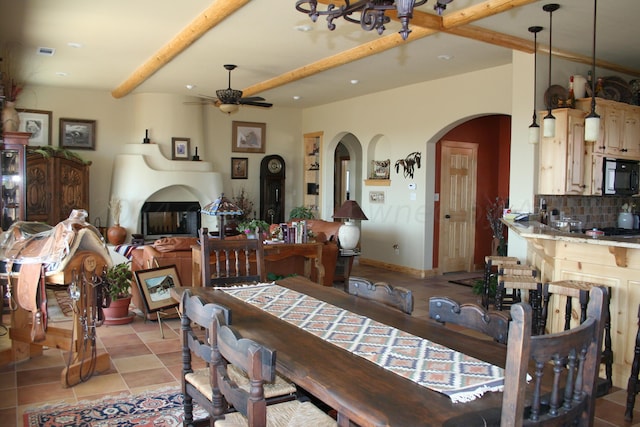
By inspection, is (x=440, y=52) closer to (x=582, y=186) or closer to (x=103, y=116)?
(x=582, y=186)

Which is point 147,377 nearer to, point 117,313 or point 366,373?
point 117,313

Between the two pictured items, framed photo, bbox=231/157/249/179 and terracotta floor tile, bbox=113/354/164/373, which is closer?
terracotta floor tile, bbox=113/354/164/373

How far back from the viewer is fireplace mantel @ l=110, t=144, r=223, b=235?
377 inches

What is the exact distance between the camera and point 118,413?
11.2ft

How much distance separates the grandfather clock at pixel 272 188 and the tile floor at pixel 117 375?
5604 mm

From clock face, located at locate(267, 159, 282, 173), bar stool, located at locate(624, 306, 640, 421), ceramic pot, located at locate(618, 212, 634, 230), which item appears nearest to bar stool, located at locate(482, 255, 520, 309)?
bar stool, located at locate(624, 306, 640, 421)

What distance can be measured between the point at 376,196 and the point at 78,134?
5.37 meters

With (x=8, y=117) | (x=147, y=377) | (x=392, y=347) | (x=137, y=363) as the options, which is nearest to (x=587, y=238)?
(x=392, y=347)

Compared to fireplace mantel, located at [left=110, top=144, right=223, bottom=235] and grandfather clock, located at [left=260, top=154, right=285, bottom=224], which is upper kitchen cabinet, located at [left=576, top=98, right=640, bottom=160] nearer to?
Answer: grandfather clock, located at [left=260, top=154, right=285, bottom=224]

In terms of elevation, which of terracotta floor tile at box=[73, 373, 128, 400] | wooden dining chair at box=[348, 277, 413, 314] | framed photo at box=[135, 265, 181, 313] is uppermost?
wooden dining chair at box=[348, 277, 413, 314]

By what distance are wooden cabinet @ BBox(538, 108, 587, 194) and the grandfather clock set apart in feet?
19.8

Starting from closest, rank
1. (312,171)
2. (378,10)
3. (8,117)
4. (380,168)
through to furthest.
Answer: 1. (378,10)
2. (8,117)
3. (380,168)
4. (312,171)

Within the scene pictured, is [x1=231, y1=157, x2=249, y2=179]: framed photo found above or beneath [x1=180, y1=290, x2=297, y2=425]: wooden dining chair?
above

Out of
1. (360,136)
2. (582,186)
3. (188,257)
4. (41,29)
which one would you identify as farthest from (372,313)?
(360,136)
